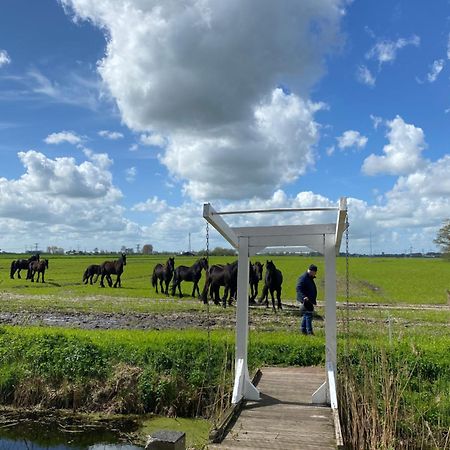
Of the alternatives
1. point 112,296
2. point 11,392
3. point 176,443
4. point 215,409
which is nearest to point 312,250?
point 215,409

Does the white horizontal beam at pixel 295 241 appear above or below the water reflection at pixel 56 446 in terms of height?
above

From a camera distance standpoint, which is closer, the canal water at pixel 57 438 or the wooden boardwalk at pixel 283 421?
the wooden boardwalk at pixel 283 421

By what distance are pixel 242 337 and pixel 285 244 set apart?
5.34ft

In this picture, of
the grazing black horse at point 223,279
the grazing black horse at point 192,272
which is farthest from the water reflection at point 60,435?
the grazing black horse at point 192,272

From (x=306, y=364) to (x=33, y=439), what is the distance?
17.8 feet

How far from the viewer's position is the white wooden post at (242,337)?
8102 mm

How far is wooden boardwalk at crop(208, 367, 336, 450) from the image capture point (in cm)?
638

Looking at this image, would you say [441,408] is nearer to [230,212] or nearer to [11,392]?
[230,212]

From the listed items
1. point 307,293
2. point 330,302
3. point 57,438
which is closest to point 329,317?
point 330,302

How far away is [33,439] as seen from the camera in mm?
9172

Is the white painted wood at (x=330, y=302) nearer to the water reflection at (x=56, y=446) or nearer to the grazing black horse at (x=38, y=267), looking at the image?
the water reflection at (x=56, y=446)

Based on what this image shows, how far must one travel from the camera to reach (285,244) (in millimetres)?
8328

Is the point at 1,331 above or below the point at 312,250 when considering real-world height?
below

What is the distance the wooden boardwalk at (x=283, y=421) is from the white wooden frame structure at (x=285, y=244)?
0.31 metres
